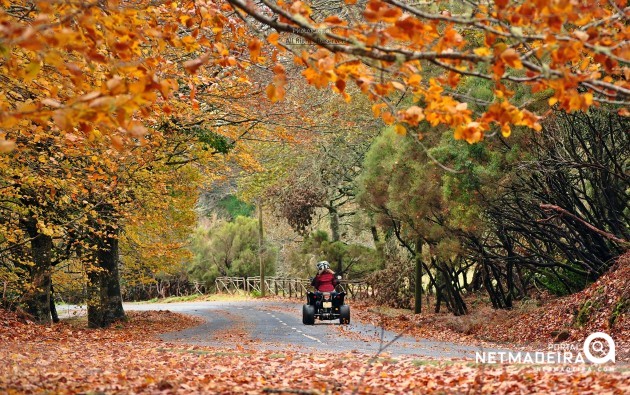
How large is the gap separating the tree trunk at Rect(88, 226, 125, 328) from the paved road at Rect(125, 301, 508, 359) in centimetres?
266

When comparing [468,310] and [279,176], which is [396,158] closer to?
[468,310]

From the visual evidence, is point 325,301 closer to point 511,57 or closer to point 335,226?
point 335,226

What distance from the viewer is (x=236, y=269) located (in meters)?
64.0

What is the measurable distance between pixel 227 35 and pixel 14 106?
6.81 metres

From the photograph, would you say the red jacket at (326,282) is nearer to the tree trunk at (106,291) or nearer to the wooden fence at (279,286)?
the tree trunk at (106,291)

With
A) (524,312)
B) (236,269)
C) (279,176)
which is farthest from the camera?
(236,269)

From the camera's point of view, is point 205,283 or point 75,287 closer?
point 75,287

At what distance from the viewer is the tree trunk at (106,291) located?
2723 centimetres

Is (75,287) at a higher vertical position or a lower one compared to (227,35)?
lower

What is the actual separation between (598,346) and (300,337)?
8.03 meters

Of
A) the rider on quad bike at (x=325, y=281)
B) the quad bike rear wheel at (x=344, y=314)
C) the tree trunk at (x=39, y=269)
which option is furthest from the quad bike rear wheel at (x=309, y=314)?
the tree trunk at (x=39, y=269)

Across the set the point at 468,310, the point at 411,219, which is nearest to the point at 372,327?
the point at 411,219

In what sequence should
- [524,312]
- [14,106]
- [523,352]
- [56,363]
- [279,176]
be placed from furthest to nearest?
[279,176] → [524,312] → [523,352] → [14,106] → [56,363]

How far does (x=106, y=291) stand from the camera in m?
28.0
